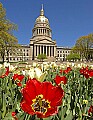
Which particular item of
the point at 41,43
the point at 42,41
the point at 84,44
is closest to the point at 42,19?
the point at 42,41

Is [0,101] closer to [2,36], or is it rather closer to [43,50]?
[2,36]

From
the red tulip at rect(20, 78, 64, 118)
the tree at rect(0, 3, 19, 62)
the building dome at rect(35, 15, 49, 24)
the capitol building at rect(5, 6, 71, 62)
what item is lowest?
the red tulip at rect(20, 78, 64, 118)

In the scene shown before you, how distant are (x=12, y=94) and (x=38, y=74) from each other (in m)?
0.94

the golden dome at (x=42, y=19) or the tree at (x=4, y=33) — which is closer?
the tree at (x=4, y=33)

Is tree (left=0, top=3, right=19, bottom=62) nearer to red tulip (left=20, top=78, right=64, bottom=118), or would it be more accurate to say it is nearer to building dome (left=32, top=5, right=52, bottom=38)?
red tulip (left=20, top=78, right=64, bottom=118)

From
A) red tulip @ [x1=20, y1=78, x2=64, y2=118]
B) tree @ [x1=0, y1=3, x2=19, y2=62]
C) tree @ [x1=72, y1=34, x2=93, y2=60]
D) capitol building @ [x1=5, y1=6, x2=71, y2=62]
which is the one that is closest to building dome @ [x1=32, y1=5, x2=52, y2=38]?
capitol building @ [x1=5, y1=6, x2=71, y2=62]

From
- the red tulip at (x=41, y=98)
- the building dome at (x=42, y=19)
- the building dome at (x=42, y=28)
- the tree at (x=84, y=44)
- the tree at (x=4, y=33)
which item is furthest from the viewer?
the building dome at (x=42, y=19)

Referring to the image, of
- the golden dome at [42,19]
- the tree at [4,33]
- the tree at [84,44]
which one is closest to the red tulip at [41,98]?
the tree at [4,33]

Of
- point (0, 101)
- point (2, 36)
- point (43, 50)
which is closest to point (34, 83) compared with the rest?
point (0, 101)

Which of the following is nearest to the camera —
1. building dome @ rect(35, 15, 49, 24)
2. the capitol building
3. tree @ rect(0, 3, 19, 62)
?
tree @ rect(0, 3, 19, 62)

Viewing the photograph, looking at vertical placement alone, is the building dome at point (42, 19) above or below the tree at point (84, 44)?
above

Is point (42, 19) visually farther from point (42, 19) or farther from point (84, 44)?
point (84, 44)

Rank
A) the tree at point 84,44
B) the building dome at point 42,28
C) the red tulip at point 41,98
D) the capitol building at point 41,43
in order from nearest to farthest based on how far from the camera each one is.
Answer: the red tulip at point 41,98 < the tree at point 84,44 < the capitol building at point 41,43 < the building dome at point 42,28

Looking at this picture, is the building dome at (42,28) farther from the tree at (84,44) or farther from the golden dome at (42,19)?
the tree at (84,44)
